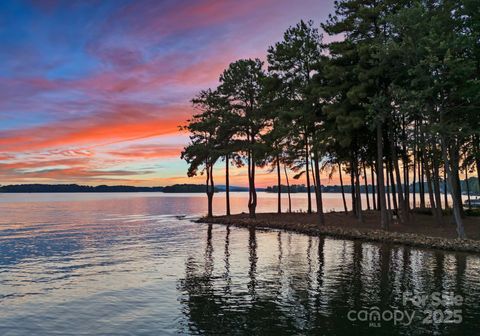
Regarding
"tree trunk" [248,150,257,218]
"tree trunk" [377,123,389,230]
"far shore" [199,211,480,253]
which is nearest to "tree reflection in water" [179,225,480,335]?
"far shore" [199,211,480,253]

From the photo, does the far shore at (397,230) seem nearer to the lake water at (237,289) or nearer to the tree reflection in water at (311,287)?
the lake water at (237,289)

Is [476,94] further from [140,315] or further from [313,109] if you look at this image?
[140,315]

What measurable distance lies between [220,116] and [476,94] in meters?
30.9

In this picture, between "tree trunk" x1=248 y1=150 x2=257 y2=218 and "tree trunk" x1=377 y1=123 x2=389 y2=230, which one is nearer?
"tree trunk" x1=377 y1=123 x2=389 y2=230

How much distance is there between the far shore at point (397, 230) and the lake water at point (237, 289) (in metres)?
1.85

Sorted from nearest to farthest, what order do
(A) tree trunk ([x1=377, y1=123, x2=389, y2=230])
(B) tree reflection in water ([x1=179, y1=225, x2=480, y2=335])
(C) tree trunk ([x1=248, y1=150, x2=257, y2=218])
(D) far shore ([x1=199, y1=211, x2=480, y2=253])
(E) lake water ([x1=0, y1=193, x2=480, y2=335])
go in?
1. (B) tree reflection in water ([x1=179, y1=225, x2=480, y2=335])
2. (E) lake water ([x1=0, y1=193, x2=480, y2=335])
3. (D) far shore ([x1=199, y1=211, x2=480, y2=253])
4. (A) tree trunk ([x1=377, y1=123, x2=389, y2=230])
5. (C) tree trunk ([x1=248, y1=150, x2=257, y2=218])

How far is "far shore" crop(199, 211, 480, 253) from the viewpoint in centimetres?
2706

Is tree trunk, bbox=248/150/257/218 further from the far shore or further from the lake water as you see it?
the lake water

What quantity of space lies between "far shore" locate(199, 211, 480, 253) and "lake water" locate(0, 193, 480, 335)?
1.85 meters

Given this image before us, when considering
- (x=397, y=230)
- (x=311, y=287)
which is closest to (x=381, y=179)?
(x=397, y=230)

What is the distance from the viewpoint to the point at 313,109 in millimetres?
36906

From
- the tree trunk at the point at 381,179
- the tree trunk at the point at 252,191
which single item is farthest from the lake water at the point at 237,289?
the tree trunk at the point at 252,191

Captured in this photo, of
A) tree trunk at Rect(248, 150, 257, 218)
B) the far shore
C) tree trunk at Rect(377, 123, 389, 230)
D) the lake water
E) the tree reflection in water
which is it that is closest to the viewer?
the tree reflection in water

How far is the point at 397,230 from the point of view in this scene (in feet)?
111
